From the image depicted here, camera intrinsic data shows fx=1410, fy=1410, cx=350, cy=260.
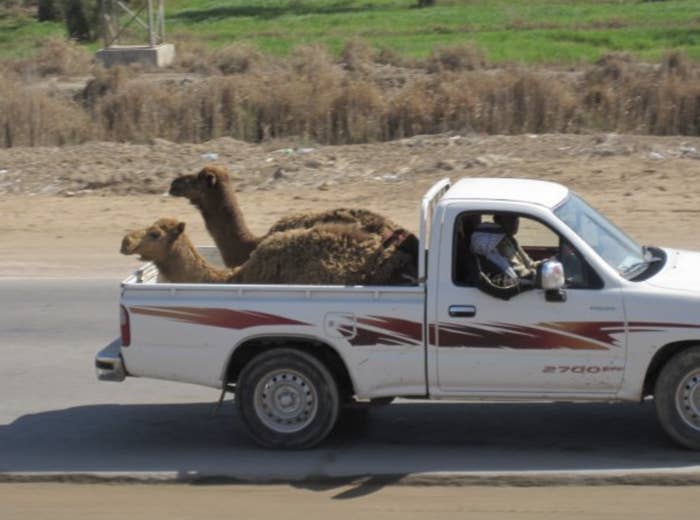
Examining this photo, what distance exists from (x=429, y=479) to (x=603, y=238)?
2.07 meters

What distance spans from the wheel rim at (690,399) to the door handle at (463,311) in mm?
1400

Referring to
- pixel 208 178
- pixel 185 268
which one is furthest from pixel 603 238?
pixel 208 178

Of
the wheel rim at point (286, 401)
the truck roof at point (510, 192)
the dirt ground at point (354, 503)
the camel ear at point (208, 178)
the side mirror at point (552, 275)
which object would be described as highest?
the truck roof at point (510, 192)

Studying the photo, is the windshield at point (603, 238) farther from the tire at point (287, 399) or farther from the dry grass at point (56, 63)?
the dry grass at point (56, 63)

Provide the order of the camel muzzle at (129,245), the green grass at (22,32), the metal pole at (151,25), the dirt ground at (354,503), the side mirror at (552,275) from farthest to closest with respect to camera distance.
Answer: the green grass at (22,32) < the metal pole at (151,25) < the camel muzzle at (129,245) < the side mirror at (552,275) < the dirt ground at (354,503)

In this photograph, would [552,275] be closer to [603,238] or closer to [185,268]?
A: [603,238]

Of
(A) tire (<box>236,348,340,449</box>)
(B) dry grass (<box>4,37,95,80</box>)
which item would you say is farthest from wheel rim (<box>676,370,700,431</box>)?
(B) dry grass (<box>4,37,95,80</box>)

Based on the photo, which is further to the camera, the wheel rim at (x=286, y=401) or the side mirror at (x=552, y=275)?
the wheel rim at (x=286, y=401)

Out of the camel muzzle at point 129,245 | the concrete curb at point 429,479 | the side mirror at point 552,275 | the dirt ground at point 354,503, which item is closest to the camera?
the dirt ground at point 354,503

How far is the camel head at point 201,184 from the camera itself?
41.1ft

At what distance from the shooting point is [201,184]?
496 inches

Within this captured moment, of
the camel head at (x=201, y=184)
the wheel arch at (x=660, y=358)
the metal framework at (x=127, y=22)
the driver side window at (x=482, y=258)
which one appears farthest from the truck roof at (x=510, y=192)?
the metal framework at (x=127, y=22)

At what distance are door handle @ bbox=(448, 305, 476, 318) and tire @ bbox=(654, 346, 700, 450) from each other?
127 cm

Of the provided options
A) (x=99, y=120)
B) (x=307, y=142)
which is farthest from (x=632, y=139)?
(x=99, y=120)
